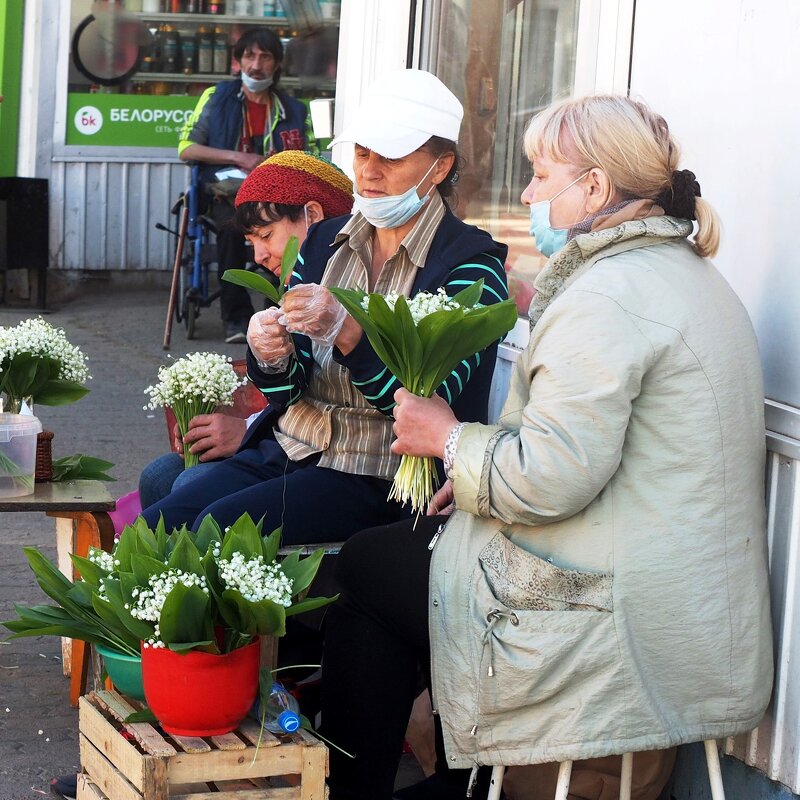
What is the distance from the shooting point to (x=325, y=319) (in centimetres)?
281

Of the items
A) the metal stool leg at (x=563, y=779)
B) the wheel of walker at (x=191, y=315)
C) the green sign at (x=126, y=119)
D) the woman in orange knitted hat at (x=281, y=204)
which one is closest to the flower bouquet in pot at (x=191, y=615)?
the metal stool leg at (x=563, y=779)

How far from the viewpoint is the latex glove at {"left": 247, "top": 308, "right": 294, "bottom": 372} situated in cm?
298

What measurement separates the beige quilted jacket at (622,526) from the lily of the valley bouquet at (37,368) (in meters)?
1.67

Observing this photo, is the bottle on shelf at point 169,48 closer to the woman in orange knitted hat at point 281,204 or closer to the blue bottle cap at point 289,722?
the woman in orange knitted hat at point 281,204

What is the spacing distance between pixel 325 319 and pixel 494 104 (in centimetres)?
199

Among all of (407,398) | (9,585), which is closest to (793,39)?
(407,398)

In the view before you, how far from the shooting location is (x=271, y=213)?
146 inches

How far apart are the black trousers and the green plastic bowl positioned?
40cm

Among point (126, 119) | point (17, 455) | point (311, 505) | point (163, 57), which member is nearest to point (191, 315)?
point (126, 119)

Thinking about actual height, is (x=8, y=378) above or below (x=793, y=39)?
below

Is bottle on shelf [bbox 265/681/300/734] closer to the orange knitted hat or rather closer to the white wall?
the white wall

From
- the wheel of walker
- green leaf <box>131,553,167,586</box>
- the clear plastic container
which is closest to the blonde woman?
green leaf <box>131,553,167,586</box>

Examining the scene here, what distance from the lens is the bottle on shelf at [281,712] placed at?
249 cm

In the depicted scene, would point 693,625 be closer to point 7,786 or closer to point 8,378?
point 7,786
